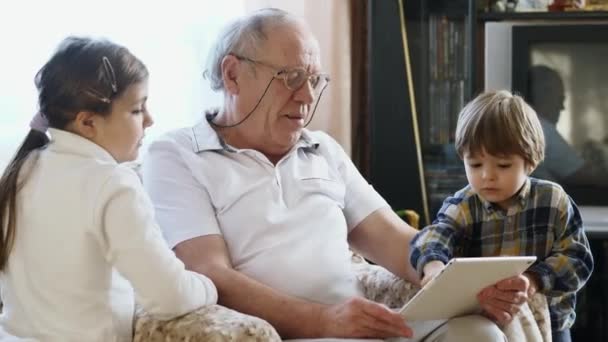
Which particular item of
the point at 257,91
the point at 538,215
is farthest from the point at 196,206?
the point at 538,215

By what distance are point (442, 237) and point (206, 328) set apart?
65 cm

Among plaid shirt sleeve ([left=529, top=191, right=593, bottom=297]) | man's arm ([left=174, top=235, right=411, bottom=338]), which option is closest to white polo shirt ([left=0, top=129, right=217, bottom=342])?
man's arm ([left=174, top=235, right=411, bottom=338])

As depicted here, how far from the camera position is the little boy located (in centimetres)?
203

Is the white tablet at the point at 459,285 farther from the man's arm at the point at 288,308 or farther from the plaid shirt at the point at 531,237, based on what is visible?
the plaid shirt at the point at 531,237

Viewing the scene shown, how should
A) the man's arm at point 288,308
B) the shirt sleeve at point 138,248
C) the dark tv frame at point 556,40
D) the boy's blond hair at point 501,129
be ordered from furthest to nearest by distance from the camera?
1. the dark tv frame at point 556,40
2. the boy's blond hair at point 501,129
3. the man's arm at point 288,308
4. the shirt sleeve at point 138,248

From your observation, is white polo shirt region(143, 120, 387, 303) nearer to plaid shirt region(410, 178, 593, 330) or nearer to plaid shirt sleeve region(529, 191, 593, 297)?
plaid shirt region(410, 178, 593, 330)

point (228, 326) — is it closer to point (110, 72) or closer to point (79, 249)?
point (79, 249)

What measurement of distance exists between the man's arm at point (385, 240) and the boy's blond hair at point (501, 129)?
0.98 ft

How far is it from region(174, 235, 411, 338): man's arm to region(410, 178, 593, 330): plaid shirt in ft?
0.79

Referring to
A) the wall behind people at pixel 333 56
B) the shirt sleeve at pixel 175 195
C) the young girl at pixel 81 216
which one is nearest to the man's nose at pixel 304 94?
the shirt sleeve at pixel 175 195

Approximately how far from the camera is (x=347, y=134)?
140 inches

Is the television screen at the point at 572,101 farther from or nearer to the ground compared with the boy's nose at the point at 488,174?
nearer to the ground

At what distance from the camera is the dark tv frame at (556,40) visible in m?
3.23

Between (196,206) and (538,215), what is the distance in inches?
28.9
